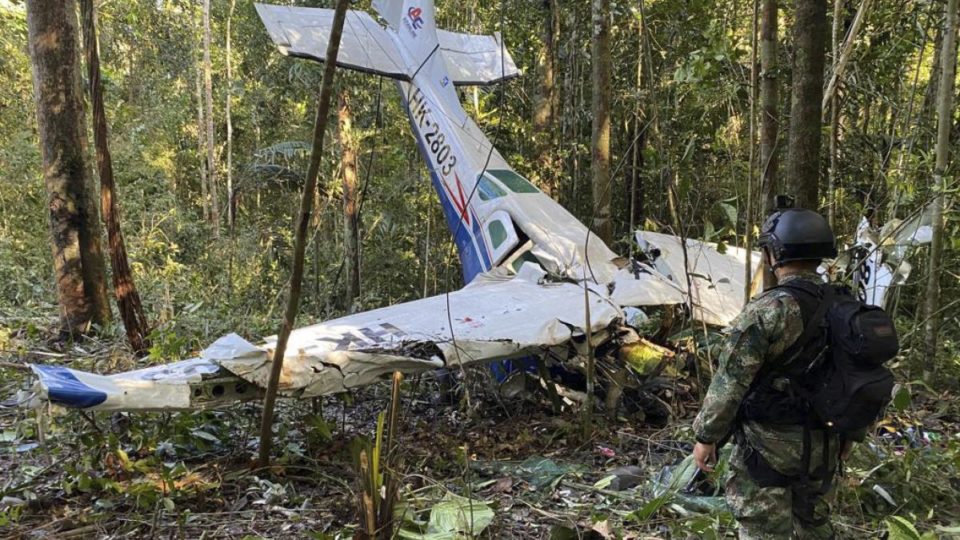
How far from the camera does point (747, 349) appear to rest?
2.42 meters

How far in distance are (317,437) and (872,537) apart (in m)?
3.44

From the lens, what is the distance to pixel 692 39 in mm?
11109

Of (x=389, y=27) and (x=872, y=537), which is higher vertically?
(x=389, y=27)

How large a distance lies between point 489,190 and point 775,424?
4.95m

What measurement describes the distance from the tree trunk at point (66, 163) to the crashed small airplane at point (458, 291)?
2225mm

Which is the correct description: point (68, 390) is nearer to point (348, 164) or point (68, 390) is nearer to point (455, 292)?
point (455, 292)

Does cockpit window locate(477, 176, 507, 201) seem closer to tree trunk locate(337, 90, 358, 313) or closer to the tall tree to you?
the tall tree

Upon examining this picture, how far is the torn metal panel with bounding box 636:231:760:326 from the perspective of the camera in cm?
542

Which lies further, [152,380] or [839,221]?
[839,221]

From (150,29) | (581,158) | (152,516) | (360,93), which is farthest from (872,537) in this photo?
(150,29)

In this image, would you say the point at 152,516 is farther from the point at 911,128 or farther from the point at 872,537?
the point at 911,128

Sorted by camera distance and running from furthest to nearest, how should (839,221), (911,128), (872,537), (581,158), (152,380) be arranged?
(581,158)
(839,221)
(911,128)
(152,380)
(872,537)

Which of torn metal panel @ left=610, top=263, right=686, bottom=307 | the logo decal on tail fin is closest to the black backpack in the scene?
torn metal panel @ left=610, top=263, right=686, bottom=307

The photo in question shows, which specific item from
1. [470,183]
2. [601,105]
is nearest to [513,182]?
[470,183]
